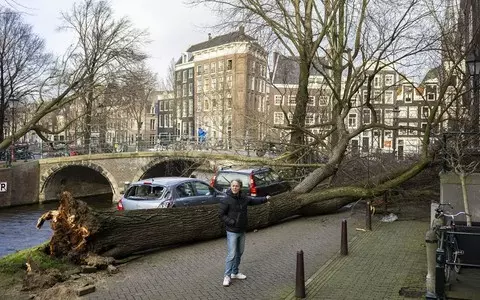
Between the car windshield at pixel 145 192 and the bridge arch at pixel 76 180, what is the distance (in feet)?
77.0

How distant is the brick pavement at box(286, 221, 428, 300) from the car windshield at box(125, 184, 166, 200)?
517cm

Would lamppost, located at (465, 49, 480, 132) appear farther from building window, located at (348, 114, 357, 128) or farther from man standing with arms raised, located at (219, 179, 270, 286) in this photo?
building window, located at (348, 114, 357, 128)

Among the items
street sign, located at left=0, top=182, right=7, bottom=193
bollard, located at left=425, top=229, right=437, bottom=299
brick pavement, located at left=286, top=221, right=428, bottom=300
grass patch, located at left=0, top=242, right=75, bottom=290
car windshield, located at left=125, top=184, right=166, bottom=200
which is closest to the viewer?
bollard, located at left=425, top=229, right=437, bottom=299

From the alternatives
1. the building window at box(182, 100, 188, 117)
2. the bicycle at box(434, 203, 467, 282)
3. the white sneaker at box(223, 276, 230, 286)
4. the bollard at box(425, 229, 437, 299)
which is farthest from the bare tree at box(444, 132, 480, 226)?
the building window at box(182, 100, 188, 117)

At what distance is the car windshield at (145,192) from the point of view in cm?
1302

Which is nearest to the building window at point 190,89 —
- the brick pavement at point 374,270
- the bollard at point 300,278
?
the brick pavement at point 374,270

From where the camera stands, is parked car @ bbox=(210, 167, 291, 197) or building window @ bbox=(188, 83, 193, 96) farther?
building window @ bbox=(188, 83, 193, 96)

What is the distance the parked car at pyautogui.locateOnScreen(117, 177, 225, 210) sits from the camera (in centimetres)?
1281

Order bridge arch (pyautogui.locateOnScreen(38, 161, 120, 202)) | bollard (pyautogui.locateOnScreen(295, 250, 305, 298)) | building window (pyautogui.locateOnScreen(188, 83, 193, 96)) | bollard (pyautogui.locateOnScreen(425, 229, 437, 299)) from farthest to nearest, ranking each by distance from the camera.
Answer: building window (pyautogui.locateOnScreen(188, 83, 193, 96)) < bridge arch (pyautogui.locateOnScreen(38, 161, 120, 202)) < bollard (pyautogui.locateOnScreen(295, 250, 305, 298)) < bollard (pyautogui.locateOnScreen(425, 229, 437, 299))

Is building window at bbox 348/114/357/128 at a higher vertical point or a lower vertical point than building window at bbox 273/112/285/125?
higher

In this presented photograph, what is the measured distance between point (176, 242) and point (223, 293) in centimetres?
355

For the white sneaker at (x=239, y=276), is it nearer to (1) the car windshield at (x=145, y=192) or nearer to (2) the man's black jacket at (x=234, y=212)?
(2) the man's black jacket at (x=234, y=212)

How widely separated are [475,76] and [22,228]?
19912 mm

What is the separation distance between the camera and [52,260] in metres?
8.69
